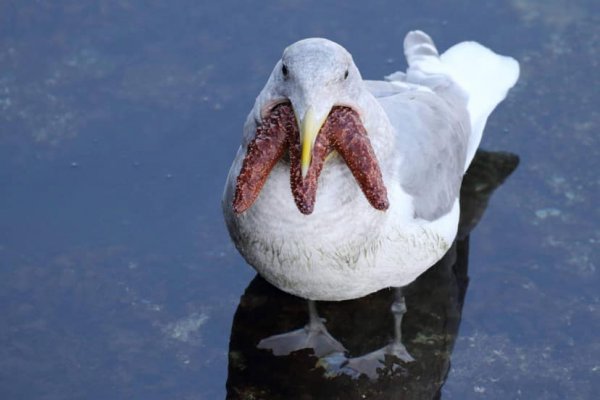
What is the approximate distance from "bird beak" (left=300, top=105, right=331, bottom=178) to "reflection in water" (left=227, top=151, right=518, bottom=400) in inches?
49.0

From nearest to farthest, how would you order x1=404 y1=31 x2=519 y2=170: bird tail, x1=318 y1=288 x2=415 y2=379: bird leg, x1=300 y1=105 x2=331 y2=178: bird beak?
x1=300 y1=105 x2=331 y2=178: bird beak → x1=318 y1=288 x2=415 y2=379: bird leg → x1=404 y1=31 x2=519 y2=170: bird tail

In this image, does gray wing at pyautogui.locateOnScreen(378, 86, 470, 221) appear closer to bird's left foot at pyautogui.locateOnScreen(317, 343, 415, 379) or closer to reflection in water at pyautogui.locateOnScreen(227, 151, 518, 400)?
reflection in water at pyautogui.locateOnScreen(227, 151, 518, 400)

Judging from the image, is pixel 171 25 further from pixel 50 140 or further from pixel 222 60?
pixel 50 140

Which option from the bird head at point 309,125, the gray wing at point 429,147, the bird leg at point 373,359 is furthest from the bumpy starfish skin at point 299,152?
the bird leg at point 373,359

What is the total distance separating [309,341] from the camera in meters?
5.57

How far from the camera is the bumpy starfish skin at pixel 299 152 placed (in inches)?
183

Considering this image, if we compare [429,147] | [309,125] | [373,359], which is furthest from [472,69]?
[309,125]

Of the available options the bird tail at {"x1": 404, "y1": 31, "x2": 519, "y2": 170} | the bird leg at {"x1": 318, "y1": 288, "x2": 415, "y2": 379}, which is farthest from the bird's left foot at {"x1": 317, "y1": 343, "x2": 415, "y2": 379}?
the bird tail at {"x1": 404, "y1": 31, "x2": 519, "y2": 170}

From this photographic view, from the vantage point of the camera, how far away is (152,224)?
6.01 meters

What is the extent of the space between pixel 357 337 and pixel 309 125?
1451 mm

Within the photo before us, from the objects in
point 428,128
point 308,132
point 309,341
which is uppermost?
point 428,128

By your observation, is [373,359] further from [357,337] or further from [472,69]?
[472,69]

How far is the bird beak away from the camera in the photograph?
448cm

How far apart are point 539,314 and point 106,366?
74.4 inches
